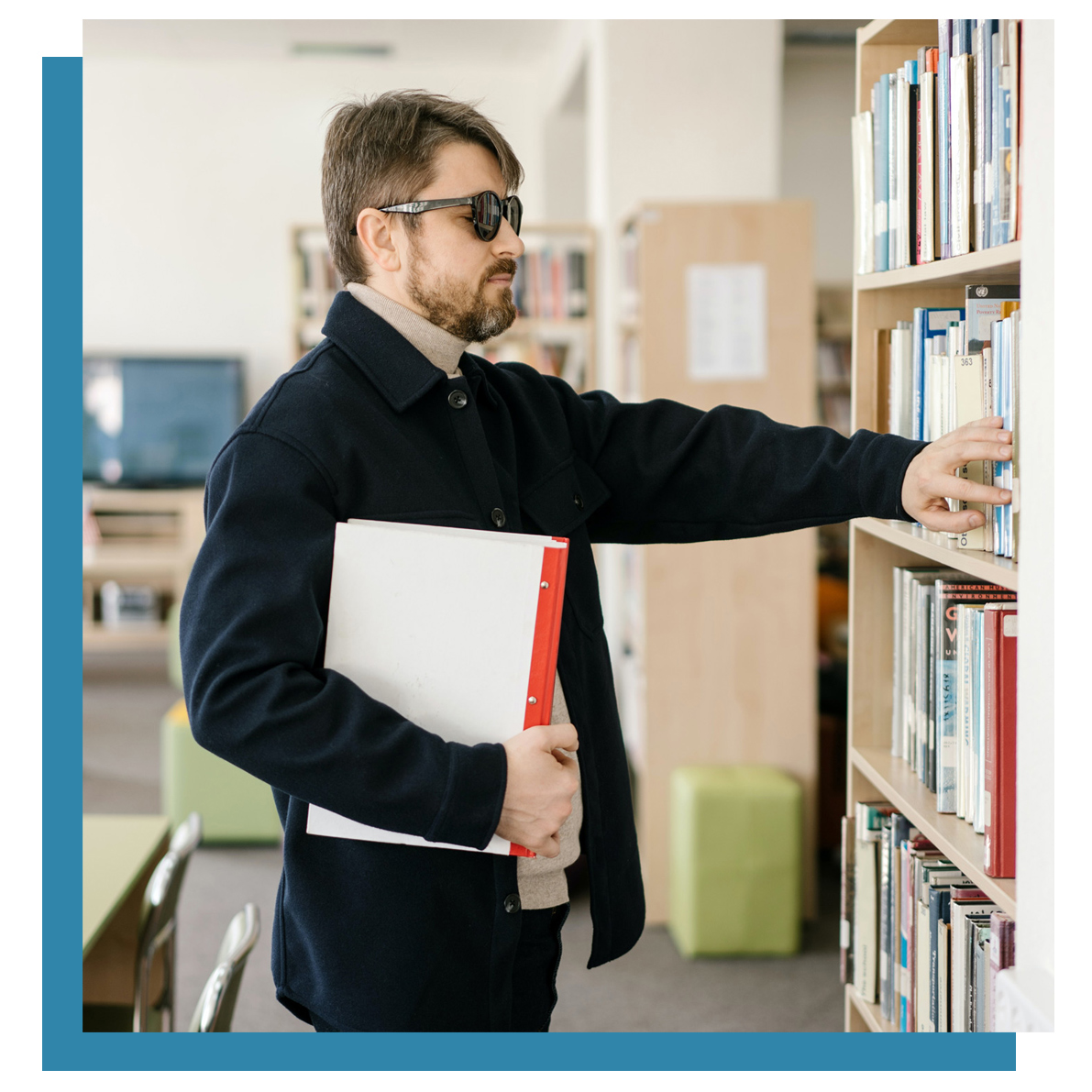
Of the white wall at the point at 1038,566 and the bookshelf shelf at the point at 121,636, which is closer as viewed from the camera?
the white wall at the point at 1038,566

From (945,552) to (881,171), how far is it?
1.73 ft

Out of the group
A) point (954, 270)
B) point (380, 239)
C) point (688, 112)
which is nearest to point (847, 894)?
point (954, 270)

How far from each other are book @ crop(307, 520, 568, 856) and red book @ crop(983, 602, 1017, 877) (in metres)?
0.47

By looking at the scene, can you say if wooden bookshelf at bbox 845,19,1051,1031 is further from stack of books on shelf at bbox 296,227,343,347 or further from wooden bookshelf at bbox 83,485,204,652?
wooden bookshelf at bbox 83,485,204,652

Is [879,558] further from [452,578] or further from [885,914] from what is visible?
[452,578]

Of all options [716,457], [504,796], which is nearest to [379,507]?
[504,796]

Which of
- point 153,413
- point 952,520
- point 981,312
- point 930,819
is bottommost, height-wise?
point 930,819

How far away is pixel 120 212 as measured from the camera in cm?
687

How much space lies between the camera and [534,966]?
1311 millimetres

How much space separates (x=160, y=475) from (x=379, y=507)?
606cm

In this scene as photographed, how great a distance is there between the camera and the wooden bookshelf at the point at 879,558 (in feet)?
4.40

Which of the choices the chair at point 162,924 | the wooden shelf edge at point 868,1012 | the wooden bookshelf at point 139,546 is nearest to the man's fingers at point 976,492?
the wooden shelf edge at point 868,1012

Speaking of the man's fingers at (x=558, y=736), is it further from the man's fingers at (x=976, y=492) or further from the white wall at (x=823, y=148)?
the white wall at (x=823, y=148)

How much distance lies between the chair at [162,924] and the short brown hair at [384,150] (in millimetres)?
1202
